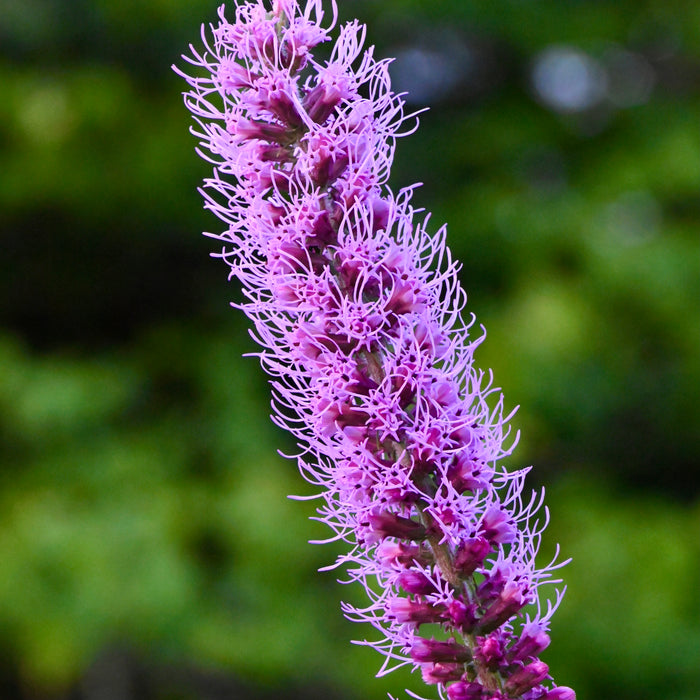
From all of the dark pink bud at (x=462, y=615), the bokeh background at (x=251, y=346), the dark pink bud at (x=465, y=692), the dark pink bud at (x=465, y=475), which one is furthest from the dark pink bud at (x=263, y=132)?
the bokeh background at (x=251, y=346)

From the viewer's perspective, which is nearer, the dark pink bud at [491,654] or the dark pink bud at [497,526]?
the dark pink bud at [491,654]

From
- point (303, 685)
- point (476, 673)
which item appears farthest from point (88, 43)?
point (476, 673)

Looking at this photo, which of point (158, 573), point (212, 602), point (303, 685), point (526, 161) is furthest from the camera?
point (526, 161)

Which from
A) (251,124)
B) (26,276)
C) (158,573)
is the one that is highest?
(26,276)

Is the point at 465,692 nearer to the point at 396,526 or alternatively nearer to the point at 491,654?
the point at 491,654

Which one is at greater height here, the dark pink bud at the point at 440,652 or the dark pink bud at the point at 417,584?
the dark pink bud at the point at 417,584

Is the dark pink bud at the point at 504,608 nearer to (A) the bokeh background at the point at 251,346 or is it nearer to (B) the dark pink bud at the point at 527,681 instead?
(B) the dark pink bud at the point at 527,681

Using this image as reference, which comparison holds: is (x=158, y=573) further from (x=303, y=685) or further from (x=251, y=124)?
(x=251, y=124)
